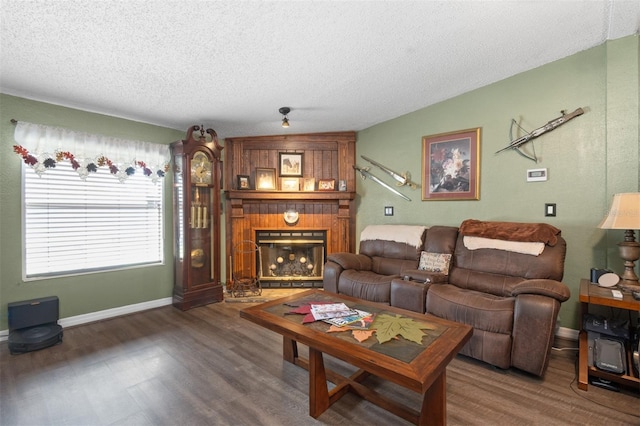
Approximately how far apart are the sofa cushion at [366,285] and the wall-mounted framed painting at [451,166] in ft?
4.20

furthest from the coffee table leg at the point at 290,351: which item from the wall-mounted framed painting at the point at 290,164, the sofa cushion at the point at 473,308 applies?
the wall-mounted framed painting at the point at 290,164

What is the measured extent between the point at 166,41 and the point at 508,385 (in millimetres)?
3374

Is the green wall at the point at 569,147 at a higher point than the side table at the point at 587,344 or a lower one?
higher

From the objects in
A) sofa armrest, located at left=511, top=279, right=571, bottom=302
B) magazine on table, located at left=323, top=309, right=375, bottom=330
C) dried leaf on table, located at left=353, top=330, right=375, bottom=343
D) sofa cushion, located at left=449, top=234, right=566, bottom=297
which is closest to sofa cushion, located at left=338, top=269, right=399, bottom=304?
sofa cushion, located at left=449, top=234, right=566, bottom=297

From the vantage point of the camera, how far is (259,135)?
4.28 metres

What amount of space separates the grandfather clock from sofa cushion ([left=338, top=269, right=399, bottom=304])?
1.76 metres

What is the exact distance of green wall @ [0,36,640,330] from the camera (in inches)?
97.0

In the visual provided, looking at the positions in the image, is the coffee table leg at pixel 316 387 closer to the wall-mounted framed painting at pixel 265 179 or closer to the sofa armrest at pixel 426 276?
the sofa armrest at pixel 426 276

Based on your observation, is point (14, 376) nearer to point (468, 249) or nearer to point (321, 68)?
point (321, 68)

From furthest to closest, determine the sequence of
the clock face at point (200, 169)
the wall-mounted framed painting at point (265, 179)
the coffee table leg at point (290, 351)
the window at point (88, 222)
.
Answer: the wall-mounted framed painting at point (265, 179)
the clock face at point (200, 169)
the window at point (88, 222)
the coffee table leg at point (290, 351)

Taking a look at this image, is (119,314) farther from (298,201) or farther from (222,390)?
(298,201)

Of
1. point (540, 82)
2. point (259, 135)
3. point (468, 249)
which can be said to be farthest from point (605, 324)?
point (259, 135)

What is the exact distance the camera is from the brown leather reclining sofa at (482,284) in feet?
6.75

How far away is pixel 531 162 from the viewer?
9.56ft
